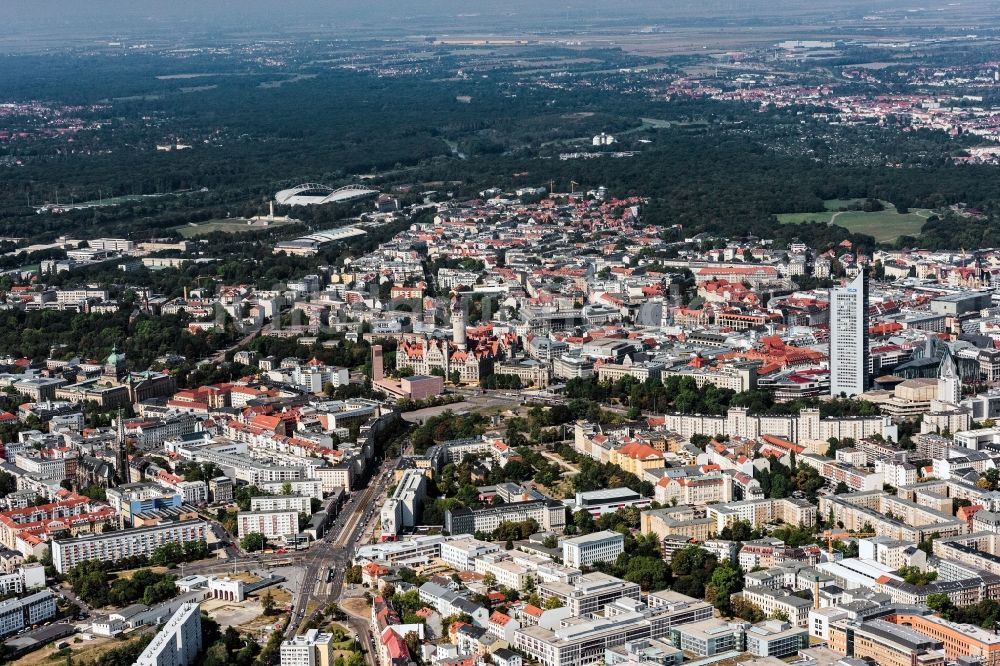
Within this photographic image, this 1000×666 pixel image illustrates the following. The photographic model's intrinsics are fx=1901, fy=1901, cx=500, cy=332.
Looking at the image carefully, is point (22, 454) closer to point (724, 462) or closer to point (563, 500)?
point (563, 500)

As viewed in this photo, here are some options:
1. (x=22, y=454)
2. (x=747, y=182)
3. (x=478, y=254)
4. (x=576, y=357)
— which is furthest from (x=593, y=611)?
(x=747, y=182)

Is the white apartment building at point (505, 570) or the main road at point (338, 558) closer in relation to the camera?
the main road at point (338, 558)

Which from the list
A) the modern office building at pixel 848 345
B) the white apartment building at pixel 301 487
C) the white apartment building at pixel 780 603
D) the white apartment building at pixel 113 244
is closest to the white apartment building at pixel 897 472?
the modern office building at pixel 848 345

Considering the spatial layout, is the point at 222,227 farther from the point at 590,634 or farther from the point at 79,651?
the point at 590,634

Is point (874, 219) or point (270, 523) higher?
point (270, 523)

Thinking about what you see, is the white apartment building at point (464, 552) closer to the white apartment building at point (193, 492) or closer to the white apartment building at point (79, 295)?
the white apartment building at point (193, 492)

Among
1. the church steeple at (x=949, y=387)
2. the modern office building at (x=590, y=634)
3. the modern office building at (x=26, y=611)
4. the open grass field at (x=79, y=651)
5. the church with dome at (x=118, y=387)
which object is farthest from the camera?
the church with dome at (x=118, y=387)

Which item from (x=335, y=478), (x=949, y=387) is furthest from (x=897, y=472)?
(x=335, y=478)
